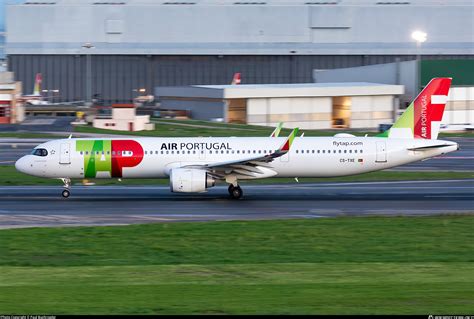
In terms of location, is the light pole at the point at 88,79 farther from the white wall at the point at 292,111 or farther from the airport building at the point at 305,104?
the white wall at the point at 292,111

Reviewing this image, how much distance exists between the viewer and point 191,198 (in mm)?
42719

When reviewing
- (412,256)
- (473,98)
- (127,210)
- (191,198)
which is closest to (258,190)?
(191,198)

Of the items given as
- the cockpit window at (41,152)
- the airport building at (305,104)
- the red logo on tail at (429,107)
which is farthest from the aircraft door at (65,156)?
the airport building at (305,104)

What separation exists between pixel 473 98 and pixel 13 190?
195ft

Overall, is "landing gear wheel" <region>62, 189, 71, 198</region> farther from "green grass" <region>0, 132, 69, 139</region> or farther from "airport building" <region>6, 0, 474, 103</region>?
"airport building" <region>6, 0, 474, 103</region>

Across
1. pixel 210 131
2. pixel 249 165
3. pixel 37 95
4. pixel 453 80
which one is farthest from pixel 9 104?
pixel 249 165

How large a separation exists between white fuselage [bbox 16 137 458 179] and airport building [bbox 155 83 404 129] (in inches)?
1978

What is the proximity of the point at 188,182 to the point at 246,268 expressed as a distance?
16.7m

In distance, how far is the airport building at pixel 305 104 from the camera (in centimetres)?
9425

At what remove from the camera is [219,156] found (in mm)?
43062

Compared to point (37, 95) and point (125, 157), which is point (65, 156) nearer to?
point (125, 157)

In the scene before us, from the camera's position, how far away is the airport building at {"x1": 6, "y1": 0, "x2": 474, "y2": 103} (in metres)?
128

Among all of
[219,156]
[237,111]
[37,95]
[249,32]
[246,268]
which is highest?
[249,32]

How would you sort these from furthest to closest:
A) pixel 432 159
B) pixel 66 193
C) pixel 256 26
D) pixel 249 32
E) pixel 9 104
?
pixel 249 32 → pixel 256 26 → pixel 9 104 → pixel 432 159 → pixel 66 193
